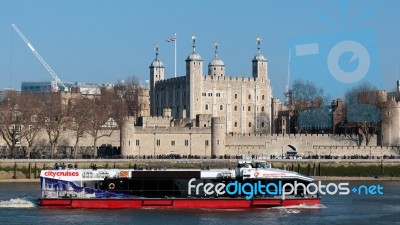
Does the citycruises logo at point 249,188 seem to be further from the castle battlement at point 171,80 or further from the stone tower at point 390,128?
the castle battlement at point 171,80

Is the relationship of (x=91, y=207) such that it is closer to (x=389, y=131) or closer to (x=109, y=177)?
(x=109, y=177)

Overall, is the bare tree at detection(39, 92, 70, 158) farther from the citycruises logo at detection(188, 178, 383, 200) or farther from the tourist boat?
the citycruises logo at detection(188, 178, 383, 200)

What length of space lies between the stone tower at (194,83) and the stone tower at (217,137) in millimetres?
19825

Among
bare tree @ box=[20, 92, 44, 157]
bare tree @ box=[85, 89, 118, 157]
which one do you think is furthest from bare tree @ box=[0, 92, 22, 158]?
bare tree @ box=[85, 89, 118, 157]

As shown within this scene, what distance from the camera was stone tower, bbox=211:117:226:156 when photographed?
105938 millimetres

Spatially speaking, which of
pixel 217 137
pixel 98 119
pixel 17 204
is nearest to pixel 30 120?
pixel 98 119

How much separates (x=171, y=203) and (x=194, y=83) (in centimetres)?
6726

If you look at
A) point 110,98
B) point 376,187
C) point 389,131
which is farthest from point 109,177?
point 110,98

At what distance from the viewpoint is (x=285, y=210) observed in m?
59.8

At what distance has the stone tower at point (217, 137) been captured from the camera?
4171 inches

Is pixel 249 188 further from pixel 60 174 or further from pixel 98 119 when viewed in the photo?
pixel 98 119

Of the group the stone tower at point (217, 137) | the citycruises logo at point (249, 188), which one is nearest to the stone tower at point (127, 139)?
the stone tower at point (217, 137)

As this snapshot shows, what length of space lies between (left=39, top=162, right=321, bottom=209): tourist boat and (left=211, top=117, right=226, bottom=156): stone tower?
4479cm

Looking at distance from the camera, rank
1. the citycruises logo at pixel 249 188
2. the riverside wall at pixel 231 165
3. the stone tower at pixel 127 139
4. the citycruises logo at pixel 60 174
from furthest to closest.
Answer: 1. the stone tower at pixel 127 139
2. the riverside wall at pixel 231 165
3. the citycruises logo at pixel 249 188
4. the citycruises logo at pixel 60 174
